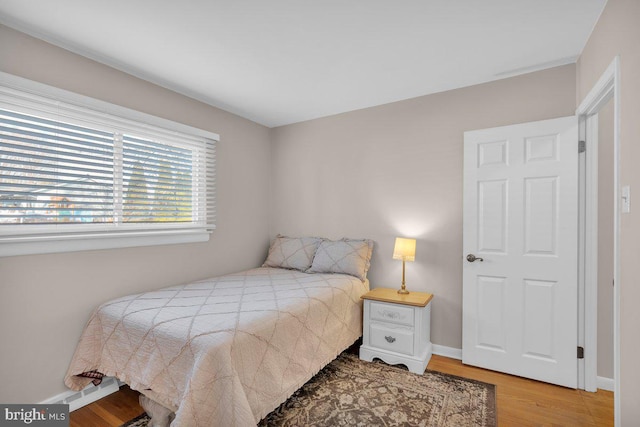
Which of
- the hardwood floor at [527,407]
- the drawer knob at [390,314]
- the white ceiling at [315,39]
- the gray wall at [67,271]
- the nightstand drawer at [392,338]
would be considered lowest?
the hardwood floor at [527,407]

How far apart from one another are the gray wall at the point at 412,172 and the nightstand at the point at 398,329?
32 cm

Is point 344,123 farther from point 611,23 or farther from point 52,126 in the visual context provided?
point 52,126

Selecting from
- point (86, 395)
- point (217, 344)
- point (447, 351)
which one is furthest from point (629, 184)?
point (86, 395)

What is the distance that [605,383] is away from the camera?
2.23m

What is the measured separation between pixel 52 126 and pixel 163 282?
Result: 1.39 meters

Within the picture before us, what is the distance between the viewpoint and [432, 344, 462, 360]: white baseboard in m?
2.76

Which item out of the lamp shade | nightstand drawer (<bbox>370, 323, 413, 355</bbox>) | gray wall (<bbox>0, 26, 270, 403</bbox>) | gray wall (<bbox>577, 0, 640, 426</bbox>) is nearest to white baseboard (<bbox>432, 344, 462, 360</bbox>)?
nightstand drawer (<bbox>370, 323, 413, 355</bbox>)

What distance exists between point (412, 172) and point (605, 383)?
2148 mm

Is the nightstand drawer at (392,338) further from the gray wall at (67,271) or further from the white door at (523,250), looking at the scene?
the gray wall at (67,271)

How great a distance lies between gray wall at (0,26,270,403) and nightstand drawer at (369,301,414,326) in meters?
1.62

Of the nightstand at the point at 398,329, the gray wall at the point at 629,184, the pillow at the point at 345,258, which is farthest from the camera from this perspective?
the pillow at the point at 345,258

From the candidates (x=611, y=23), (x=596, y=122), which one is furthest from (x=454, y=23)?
(x=596, y=122)

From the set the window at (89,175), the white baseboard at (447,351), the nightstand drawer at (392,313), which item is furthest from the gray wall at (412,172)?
the window at (89,175)

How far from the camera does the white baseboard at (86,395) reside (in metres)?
2.04
